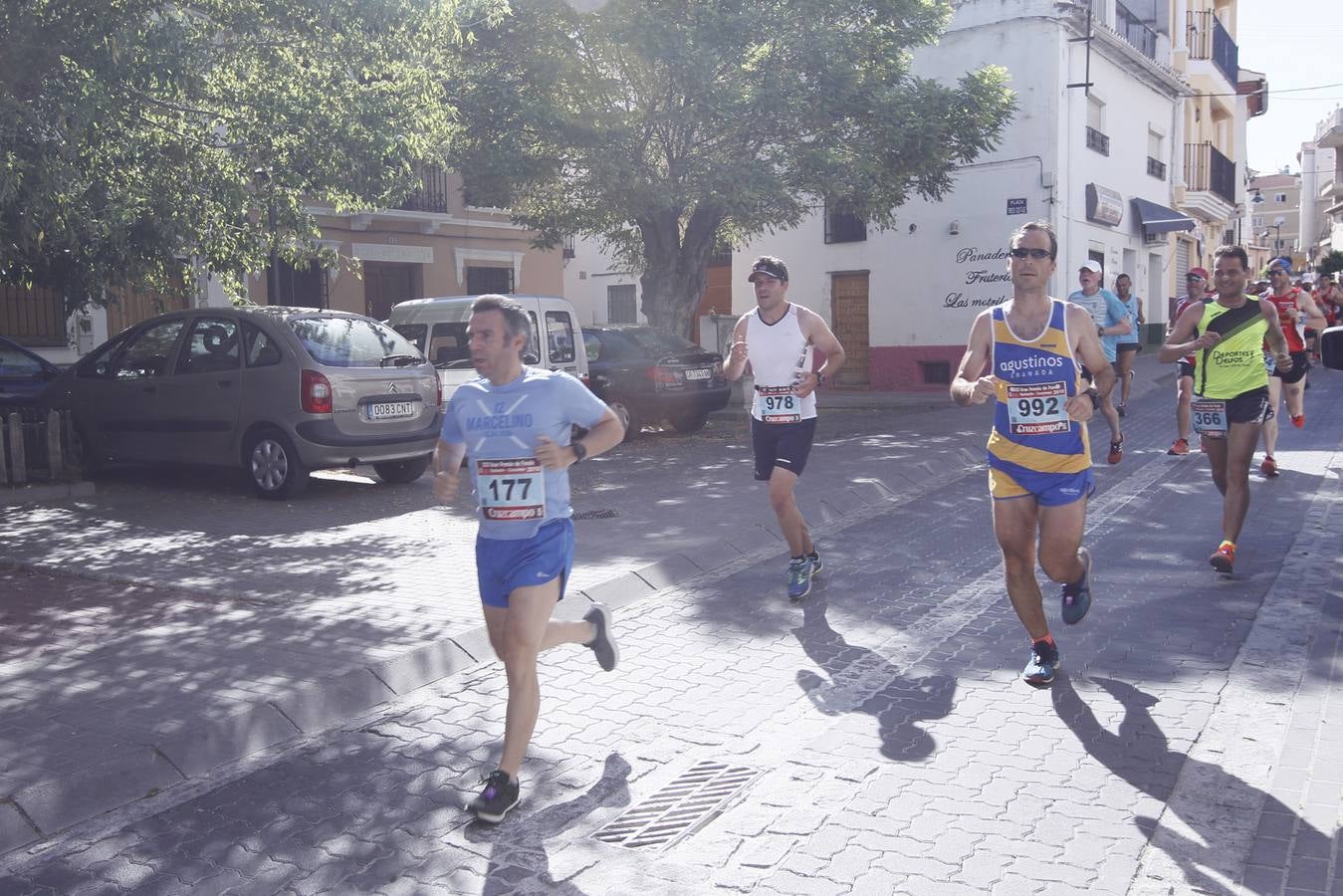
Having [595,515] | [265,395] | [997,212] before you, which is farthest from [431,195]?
[595,515]

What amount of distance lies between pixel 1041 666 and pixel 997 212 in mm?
19682

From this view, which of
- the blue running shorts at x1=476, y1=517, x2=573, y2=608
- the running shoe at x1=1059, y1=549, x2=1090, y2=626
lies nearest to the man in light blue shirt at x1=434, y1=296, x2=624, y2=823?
the blue running shorts at x1=476, y1=517, x2=573, y2=608

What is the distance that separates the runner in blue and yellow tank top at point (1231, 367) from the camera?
7020 millimetres

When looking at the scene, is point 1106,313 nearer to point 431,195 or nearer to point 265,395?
point 265,395

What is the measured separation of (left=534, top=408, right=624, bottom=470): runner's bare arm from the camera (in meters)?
4.02

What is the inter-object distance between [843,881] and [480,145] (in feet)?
48.2

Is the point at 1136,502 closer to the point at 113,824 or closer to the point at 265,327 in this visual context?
the point at 265,327

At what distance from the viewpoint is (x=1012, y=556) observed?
5.06 metres

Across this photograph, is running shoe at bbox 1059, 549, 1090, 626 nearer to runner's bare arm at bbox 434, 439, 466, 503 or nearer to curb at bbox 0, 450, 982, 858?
curb at bbox 0, 450, 982, 858

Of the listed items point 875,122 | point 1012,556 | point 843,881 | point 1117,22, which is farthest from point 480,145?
point 1117,22

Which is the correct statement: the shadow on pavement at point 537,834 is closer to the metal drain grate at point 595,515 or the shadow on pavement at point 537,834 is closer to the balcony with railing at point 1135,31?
the metal drain grate at point 595,515

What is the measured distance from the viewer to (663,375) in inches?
599

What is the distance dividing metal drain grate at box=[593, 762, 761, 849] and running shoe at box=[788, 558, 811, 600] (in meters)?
2.53

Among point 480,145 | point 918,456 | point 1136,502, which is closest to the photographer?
point 1136,502
